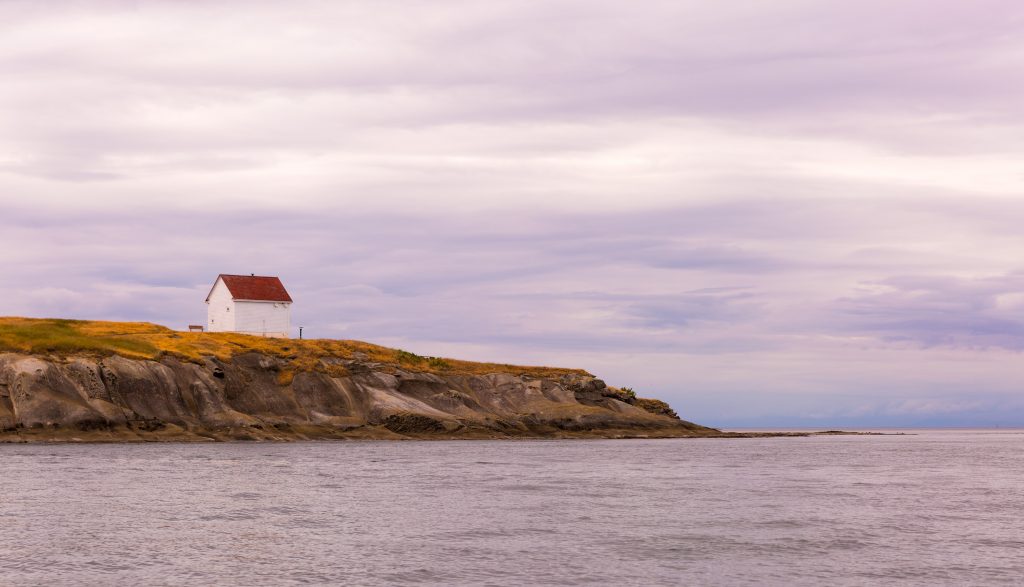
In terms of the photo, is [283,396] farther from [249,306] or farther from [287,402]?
[249,306]

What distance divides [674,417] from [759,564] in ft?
375

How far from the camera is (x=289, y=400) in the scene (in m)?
111

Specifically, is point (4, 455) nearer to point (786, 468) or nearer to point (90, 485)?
point (90, 485)

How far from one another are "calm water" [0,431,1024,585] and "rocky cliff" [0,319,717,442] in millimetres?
16774

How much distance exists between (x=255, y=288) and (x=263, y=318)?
421cm

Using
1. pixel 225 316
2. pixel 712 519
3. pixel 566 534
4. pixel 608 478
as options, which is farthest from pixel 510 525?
pixel 225 316

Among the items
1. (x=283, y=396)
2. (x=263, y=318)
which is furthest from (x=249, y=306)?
(x=283, y=396)

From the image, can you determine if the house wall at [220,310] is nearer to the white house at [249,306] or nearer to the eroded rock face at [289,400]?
the white house at [249,306]

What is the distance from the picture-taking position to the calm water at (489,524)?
3173 cm

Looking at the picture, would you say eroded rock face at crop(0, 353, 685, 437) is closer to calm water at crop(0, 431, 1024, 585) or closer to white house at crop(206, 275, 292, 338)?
calm water at crop(0, 431, 1024, 585)

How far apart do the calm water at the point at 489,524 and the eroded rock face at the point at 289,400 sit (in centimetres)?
1648

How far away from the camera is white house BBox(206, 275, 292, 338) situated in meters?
136

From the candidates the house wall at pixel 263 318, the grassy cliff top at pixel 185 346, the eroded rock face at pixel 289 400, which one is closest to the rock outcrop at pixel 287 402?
the eroded rock face at pixel 289 400

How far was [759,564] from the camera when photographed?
33375 millimetres
